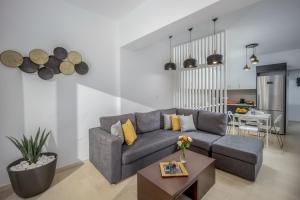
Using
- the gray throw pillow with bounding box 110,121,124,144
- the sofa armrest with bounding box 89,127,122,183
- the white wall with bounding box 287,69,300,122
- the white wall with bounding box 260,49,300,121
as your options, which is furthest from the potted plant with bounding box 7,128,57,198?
the white wall with bounding box 287,69,300,122

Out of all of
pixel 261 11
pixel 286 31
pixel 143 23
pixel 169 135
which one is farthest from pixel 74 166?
pixel 286 31

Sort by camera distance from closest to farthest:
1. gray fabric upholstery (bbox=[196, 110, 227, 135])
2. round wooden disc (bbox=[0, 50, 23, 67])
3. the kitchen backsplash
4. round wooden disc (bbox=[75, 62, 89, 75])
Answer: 1. round wooden disc (bbox=[0, 50, 23, 67])
2. round wooden disc (bbox=[75, 62, 89, 75])
3. gray fabric upholstery (bbox=[196, 110, 227, 135])
4. the kitchen backsplash

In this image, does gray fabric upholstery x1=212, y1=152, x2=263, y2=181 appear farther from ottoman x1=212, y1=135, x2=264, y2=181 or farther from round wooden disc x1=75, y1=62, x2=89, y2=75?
round wooden disc x1=75, y1=62, x2=89, y2=75

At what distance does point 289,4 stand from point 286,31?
1546 millimetres

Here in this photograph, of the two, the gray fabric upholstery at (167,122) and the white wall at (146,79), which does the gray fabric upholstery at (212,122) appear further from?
the white wall at (146,79)

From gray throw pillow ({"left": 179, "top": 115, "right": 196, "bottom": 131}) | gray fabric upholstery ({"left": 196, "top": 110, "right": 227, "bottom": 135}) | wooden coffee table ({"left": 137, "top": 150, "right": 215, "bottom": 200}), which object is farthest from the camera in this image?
gray throw pillow ({"left": 179, "top": 115, "right": 196, "bottom": 131})

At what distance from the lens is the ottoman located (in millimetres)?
2207

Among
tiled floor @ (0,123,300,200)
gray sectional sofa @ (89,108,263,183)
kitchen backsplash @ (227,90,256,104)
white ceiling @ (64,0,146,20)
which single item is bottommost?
tiled floor @ (0,123,300,200)

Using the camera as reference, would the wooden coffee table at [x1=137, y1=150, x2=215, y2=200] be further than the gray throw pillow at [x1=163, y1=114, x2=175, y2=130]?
No

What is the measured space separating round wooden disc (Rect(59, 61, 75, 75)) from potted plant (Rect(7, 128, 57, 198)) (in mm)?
1191

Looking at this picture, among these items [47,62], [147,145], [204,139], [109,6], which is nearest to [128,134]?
[147,145]

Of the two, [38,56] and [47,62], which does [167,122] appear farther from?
[38,56]

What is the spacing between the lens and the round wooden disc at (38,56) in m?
2.30

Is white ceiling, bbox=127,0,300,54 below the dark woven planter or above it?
above
